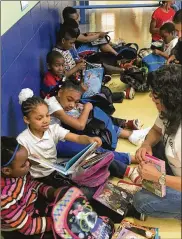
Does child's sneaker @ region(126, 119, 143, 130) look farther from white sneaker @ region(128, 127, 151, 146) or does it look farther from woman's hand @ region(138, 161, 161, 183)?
woman's hand @ region(138, 161, 161, 183)

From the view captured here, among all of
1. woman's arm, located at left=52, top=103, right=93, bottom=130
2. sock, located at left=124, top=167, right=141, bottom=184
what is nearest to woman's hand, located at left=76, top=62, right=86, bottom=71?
woman's arm, located at left=52, top=103, right=93, bottom=130

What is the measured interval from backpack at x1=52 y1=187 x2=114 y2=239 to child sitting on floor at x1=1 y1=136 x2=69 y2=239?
0.13ft

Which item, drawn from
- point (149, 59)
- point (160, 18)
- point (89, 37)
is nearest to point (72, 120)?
point (149, 59)

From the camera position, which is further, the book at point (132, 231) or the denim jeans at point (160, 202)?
the book at point (132, 231)

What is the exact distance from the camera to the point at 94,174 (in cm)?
124

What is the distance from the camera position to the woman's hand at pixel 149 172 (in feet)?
3.03

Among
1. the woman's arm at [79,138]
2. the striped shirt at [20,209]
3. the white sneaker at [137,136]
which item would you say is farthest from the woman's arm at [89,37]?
the striped shirt at [20,209]

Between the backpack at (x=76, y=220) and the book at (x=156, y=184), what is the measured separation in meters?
0.20

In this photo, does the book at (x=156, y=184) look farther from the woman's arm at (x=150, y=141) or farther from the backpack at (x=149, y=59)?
the backpack at (x=149, y=59)

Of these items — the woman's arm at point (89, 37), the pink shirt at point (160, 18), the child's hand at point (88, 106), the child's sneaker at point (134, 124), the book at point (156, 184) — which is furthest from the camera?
the pink shirt at point (160, 18)

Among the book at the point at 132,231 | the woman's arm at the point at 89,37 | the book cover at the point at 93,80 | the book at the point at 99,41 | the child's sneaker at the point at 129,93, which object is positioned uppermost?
the woman's arm at the point at 89,37

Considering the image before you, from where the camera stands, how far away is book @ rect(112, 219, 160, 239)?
3.26 feet

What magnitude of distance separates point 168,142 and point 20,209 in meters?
0.48

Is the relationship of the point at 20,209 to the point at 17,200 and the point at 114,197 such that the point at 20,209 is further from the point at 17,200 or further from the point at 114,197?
the point at 114,197
